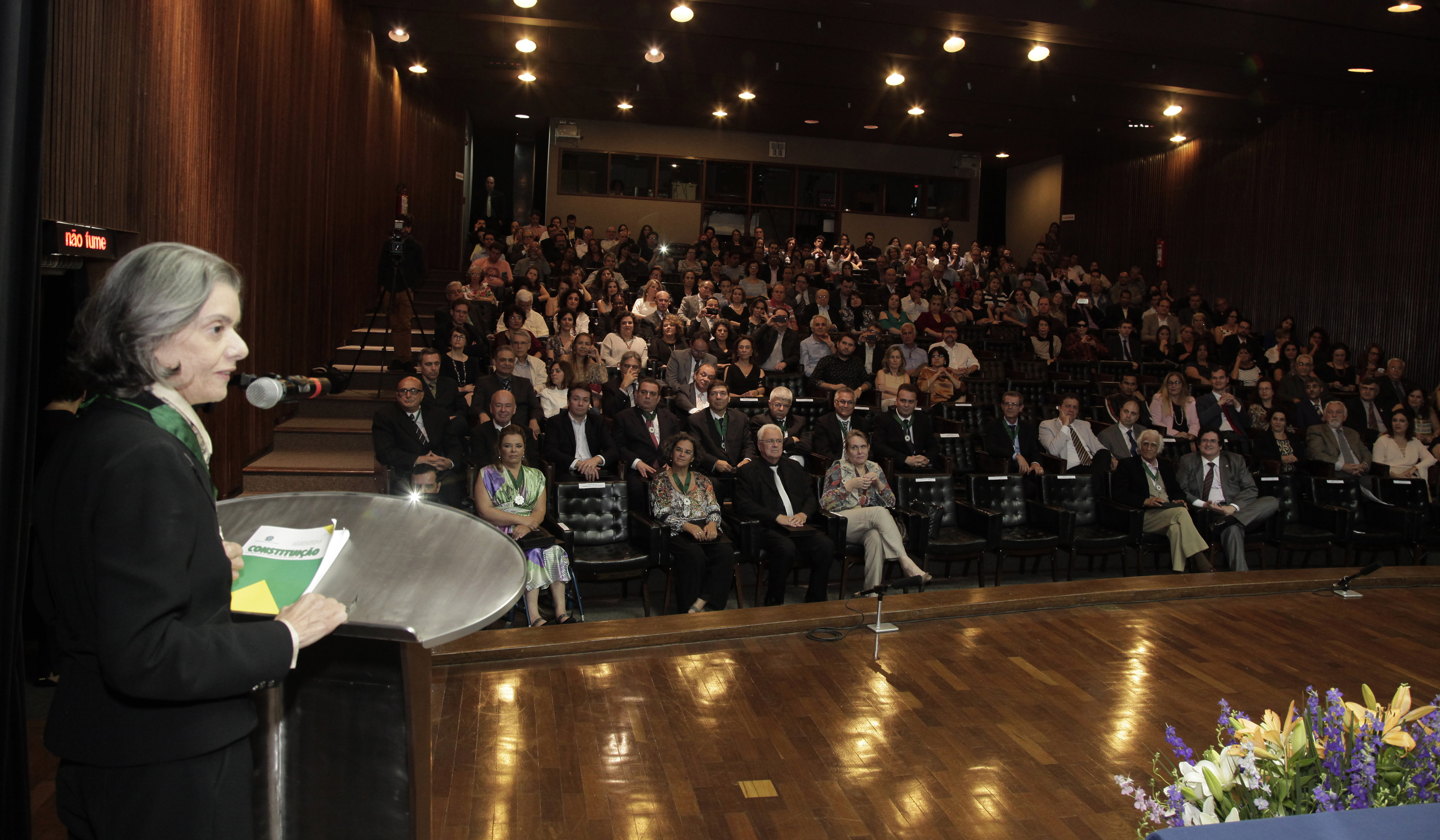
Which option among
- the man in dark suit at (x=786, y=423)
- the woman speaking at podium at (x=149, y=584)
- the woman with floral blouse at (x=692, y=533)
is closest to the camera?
the woman speaking at podium at (x=149, y=584)

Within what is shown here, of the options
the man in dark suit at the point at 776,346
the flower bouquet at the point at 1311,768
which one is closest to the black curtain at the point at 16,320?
the flower bouquet at the point at 1311,768

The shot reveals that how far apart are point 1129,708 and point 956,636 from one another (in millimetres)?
826

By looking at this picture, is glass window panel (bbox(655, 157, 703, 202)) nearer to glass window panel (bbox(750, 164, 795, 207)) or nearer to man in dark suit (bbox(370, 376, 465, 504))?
glass window panel (bbox(750, 164, 795, 207))

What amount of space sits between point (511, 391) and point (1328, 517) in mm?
5609

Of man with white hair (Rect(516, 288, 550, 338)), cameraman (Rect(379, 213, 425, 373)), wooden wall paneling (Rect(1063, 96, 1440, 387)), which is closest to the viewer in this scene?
cameraman (Rect(379, 213, 425, 373))

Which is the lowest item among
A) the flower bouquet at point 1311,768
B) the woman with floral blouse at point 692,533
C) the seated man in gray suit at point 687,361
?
the woman with floral blouse at point 692,533

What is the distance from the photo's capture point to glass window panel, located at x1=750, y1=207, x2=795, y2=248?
16.5 meters

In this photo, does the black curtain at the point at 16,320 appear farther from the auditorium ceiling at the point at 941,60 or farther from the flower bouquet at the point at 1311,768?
the auditorium ceiling at the point at 941,60

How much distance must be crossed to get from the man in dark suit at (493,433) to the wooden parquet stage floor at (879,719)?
231cm

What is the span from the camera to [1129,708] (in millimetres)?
3377

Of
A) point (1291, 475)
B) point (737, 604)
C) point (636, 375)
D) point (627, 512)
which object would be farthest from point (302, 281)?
point (1291, 475)

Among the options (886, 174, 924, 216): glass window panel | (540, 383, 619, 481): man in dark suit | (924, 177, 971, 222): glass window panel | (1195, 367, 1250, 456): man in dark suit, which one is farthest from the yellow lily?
(924, 177, 971, 222): glass window panel

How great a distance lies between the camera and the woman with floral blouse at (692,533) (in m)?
5.18

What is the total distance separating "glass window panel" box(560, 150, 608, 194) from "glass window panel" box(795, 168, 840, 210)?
338 cm
